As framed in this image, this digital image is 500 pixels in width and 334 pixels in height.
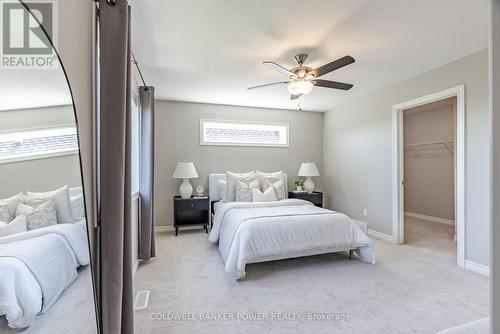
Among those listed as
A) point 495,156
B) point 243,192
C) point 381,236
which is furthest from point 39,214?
point 381,236

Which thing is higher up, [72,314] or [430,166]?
[430,166]

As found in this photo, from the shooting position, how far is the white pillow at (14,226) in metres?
0.69

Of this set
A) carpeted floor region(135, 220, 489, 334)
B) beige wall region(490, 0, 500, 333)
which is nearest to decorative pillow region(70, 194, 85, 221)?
carpeted floor region(135, 220, 489, 334)

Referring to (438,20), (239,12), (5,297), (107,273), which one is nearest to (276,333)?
(107,273)

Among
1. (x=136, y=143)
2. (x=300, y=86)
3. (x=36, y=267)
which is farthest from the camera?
(x=136, y=143)

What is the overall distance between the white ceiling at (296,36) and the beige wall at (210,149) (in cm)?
106

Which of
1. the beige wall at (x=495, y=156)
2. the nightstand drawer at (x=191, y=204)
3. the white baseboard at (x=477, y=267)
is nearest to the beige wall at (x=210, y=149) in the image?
the nightstand drawer at (x=191, y=204)

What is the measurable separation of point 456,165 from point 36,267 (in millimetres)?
4464

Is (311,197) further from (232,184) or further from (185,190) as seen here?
(185,190)

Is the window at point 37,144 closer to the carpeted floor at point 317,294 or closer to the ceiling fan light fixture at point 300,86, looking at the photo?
the carpeted floor at point 317,294

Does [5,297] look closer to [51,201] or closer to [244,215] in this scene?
[51,201]

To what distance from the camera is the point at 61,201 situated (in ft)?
3.21

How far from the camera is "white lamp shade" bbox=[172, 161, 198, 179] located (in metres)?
4.13

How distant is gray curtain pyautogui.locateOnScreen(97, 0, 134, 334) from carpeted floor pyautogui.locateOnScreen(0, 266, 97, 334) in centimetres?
10
